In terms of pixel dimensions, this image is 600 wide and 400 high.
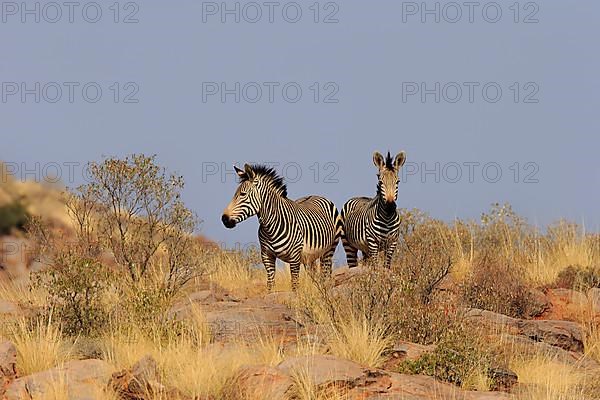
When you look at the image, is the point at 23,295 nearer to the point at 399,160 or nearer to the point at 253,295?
the point at 253,295

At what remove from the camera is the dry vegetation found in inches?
450

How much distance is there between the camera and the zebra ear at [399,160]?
18.4 meters

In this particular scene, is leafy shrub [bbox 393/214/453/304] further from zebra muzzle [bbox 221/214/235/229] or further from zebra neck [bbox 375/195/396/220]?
zebra muzzle [bbox 221/214/235/229]

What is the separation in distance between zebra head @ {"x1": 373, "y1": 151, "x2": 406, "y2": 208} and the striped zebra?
1657 millimetres

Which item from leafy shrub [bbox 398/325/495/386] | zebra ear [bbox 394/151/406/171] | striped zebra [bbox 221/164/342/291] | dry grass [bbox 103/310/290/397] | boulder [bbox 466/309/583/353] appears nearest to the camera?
dry grass [bbox 103/310/290/397]

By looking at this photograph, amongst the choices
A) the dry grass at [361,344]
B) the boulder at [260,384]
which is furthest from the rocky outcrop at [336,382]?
the dry grass at [361,344]

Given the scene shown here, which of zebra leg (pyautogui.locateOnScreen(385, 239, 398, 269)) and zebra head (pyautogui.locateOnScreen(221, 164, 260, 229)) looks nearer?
zebra head (pyautogui.locateOnScreen(221, 164, 260, 229))

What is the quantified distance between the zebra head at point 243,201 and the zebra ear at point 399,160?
258cm

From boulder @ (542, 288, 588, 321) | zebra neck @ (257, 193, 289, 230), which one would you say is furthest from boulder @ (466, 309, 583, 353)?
zebra neck @ (257, 193, 289, 230)

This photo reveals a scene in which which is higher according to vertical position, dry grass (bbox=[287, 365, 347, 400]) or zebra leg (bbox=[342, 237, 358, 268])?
zebra leg (bbox=[342, 237, 358, 268])

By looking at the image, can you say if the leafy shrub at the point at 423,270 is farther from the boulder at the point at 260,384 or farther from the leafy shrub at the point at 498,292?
the boulder at the point at 260,384

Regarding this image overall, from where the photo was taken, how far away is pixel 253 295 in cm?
1883

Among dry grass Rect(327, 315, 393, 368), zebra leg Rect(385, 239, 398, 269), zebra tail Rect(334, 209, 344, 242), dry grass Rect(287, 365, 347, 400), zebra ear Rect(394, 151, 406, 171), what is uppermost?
zebra ear Rect(394, 151, 406, 171)

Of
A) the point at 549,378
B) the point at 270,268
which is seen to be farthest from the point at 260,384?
the point at 270,268
